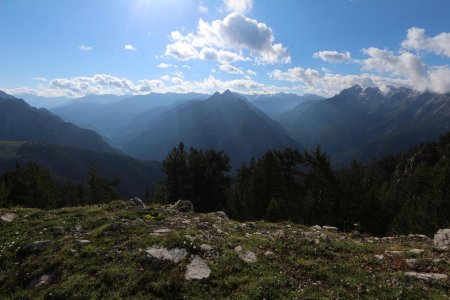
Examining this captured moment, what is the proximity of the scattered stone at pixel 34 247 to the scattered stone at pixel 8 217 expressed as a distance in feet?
16.3

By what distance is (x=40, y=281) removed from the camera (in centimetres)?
1340

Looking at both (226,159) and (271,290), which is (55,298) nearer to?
(271,290)

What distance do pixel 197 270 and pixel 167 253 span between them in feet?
6.06

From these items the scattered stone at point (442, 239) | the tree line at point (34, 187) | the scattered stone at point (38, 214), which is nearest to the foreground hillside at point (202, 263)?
the scattered stone at point (442, 239)

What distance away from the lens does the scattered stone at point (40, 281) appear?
13.2 meters

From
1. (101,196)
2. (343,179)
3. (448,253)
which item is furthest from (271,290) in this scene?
(101,196)

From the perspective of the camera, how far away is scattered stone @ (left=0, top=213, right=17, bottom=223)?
1998 cm

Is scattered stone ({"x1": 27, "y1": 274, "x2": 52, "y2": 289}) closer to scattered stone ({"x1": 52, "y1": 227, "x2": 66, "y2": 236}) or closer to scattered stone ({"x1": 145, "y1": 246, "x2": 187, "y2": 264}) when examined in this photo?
scattered stone ({"x1": 145, "y1": 246, "x2": 187, "y2": 264})

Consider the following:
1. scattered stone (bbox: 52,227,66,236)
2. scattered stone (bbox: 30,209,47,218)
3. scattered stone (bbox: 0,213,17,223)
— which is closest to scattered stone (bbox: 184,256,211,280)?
scattered stone (bbox: 52,227,66,236)

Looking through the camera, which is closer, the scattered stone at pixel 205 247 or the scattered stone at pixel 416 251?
the scattered stone at pixel 205 247

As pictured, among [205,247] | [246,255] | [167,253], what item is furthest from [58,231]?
[246,255]

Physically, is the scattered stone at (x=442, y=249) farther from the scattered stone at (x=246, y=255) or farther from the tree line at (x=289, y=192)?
the tree line at (x=289, y=192)

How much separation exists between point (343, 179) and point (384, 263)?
40.5 metres

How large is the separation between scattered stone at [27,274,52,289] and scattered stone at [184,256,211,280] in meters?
5.39
